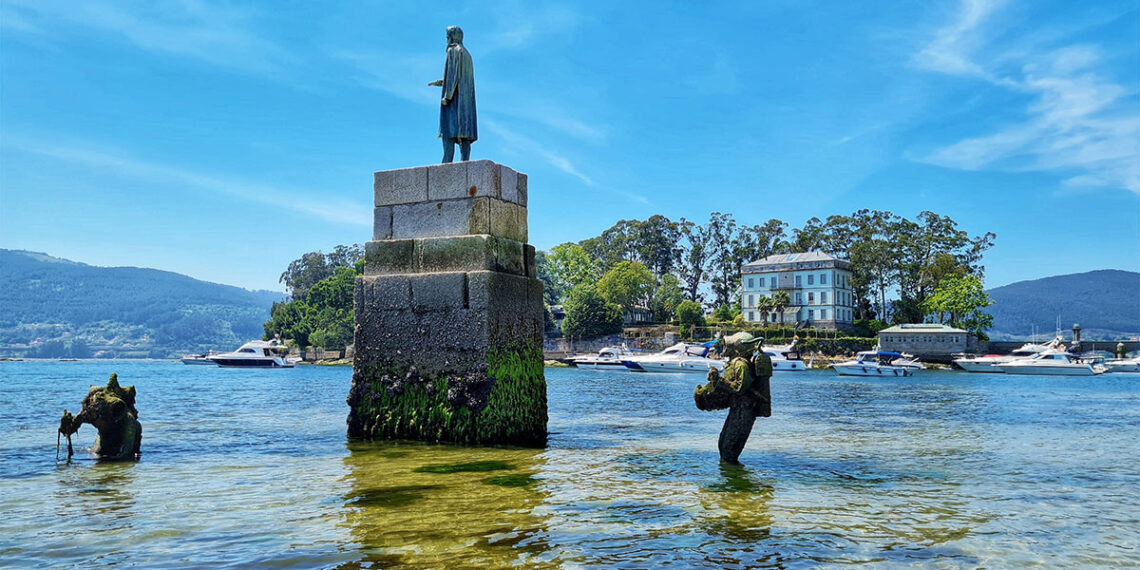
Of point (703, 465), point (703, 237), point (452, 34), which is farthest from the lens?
point (703, 237)

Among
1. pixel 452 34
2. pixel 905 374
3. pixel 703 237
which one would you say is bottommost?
pixel 905 374

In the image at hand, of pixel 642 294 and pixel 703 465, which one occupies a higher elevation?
pixel 642 294

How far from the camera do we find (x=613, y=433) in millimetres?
14359

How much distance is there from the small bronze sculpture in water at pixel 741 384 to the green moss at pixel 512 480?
2233 mm

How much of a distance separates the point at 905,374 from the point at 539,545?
2502 inches

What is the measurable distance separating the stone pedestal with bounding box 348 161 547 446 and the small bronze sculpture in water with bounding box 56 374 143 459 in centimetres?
296

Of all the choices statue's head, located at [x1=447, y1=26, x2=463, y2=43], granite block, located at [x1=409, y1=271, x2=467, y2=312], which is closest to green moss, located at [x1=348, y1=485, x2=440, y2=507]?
granite block, located at [x1=409, y1=271, x2=467, y2=312]

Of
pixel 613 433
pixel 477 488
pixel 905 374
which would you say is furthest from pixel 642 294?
pixel 477 488

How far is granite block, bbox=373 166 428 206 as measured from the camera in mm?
11534

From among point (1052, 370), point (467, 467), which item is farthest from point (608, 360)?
point (467, 467)

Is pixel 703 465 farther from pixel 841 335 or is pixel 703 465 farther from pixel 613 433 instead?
pixel 841 335

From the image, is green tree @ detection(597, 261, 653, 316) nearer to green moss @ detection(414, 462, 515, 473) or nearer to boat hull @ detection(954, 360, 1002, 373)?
boat hull @ detection(954, 360, 1002, 373)

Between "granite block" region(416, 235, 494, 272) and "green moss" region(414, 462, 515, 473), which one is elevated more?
"granite block" region(416, 235, 494, 272)

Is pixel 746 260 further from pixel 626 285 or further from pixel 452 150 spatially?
pixel 452 150
